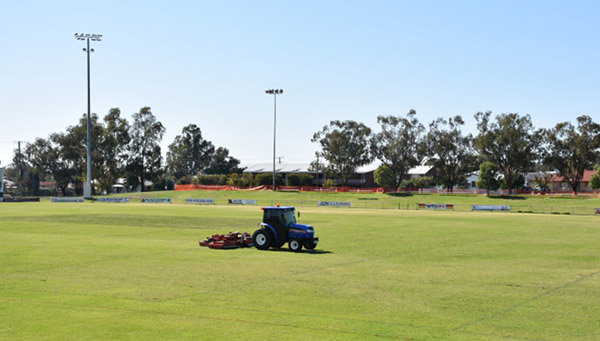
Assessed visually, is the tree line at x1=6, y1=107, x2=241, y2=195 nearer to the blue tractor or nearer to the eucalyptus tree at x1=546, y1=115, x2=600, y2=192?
the eucalyptus tree at x1=546, y1=115, x2=600, y2=192

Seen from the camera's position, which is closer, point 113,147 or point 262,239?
point 262,239

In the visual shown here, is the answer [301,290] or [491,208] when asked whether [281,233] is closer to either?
[301,290]

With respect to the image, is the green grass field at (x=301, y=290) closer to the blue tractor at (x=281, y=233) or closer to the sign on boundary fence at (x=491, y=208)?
the blue tractor at (x=281, y=233)

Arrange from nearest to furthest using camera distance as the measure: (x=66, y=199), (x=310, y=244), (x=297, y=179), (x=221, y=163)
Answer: (x=310, y=244) < (x=66, y=199) < (x=297, y=179) < (x=221, y=163)

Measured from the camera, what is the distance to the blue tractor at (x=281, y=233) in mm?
27438

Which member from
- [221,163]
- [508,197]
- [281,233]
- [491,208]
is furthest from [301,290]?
[221,163]

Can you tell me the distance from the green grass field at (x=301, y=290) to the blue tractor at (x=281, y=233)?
3.07ft

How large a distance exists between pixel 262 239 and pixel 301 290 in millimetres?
10578

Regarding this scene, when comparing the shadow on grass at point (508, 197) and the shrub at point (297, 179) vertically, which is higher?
the shrub at point (297, 179)

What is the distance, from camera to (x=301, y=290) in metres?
17.3

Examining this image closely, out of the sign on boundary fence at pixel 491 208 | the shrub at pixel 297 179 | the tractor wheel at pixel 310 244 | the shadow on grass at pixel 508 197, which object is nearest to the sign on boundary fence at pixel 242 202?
the sign on boundary fence at pixel 491 208

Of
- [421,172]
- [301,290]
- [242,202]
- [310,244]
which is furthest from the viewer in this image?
[421,172]

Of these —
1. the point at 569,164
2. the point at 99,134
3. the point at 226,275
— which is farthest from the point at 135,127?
the point at 226,275

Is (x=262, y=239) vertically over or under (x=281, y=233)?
under
